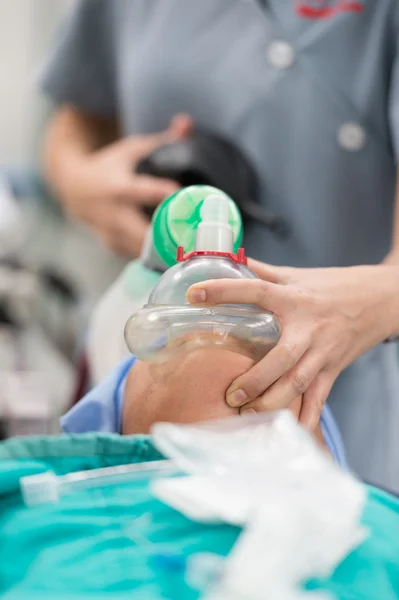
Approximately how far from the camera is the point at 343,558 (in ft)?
1.13

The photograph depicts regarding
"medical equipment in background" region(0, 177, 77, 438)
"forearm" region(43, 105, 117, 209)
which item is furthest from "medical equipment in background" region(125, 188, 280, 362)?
"medical equipment in background" region(0, 177, 77, 438)

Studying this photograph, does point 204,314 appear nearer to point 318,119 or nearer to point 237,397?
point 237,397

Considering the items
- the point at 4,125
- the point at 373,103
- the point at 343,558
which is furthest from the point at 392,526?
the point at 4,125

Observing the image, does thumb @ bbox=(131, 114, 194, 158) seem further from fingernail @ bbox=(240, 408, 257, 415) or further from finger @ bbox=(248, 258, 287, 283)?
fingernail @ bbox=(240, 408, 257, 415)

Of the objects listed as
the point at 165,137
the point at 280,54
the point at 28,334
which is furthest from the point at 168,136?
the point at 28,334

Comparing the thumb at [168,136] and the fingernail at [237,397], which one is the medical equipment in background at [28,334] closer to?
the thumb at [168,136]

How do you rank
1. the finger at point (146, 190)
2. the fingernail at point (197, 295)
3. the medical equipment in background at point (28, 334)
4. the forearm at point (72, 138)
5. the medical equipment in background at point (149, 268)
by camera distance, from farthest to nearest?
the medical equipment in background at point (28, 334), the forearm at point (72, 138), the finger at point (146, 190), the medical equipment in background at point (149, 268), the fingernail at point (197, 295)

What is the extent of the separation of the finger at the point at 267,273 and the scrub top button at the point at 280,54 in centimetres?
29

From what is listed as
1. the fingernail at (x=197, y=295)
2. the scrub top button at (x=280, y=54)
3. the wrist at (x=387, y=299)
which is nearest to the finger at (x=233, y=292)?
the fingernail at (x=197, y=295)

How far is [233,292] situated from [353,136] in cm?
34

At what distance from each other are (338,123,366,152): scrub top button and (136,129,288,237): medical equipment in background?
98 millimetres

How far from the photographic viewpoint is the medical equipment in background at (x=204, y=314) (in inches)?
19.2

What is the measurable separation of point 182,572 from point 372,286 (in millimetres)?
285

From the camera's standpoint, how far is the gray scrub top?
71cm
